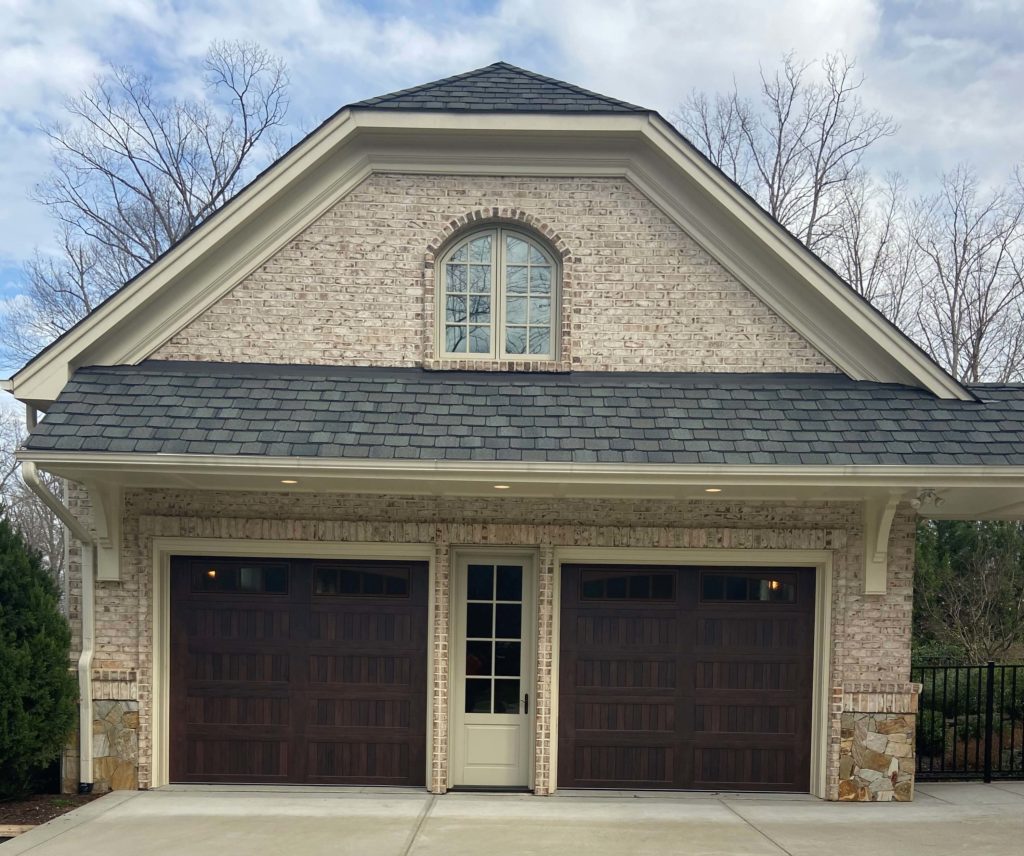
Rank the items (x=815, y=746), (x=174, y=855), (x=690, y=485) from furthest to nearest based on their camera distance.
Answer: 1. (x=815, y=746)
2. (x=690, y=485)
3. (x=174, y=855)

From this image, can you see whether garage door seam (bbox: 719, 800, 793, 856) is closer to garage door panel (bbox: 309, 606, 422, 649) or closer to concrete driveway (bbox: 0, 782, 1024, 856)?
concrete driveway (bbox: 0, 782, 1024, 856)

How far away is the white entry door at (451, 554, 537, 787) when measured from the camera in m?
7.95

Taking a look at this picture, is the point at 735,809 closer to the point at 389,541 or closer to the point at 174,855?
the point at 389,541

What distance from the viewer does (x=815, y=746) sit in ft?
25.8

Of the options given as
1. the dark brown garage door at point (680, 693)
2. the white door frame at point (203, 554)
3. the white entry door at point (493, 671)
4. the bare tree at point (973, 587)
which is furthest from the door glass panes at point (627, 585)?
the bare tree at point (973, 587)

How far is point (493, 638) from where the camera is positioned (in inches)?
316

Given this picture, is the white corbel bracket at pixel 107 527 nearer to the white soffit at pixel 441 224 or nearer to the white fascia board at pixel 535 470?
the white fascia board at pixel 535 470

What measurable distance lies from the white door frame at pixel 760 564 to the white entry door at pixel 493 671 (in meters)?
0.28

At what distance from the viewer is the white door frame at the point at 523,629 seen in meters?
7.87

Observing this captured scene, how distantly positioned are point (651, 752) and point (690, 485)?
2.92 meters

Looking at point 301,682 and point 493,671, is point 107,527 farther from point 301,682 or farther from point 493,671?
point 493,671

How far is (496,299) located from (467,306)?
1.02ft

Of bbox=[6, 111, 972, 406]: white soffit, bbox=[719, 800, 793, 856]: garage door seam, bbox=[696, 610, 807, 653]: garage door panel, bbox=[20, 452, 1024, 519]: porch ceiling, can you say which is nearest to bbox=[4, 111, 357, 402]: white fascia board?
bbox=[6, 111, 972, 406]: white soffit

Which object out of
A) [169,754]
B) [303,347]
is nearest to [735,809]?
[169,754]
